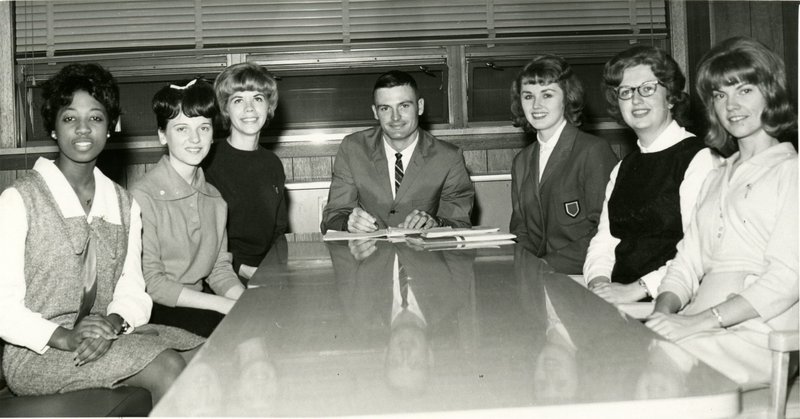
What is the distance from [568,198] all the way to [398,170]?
787 mm

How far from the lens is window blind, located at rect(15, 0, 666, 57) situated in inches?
165

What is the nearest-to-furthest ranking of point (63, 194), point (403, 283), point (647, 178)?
point (403, 283) < point (63, 194) < point (647, 178)

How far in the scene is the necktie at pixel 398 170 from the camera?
3.15 metres

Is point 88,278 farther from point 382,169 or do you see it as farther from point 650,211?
point 650,211

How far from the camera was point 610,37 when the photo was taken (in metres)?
4.27

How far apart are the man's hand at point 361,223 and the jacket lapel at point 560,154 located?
0.70 meters

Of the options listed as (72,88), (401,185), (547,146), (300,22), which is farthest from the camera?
(300,22)

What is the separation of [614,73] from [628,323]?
1.51 meters

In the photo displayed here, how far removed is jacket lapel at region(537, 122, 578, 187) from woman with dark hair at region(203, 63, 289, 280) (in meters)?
1.13

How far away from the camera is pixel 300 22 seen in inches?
167

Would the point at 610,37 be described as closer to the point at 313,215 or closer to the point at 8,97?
the point at 313,215

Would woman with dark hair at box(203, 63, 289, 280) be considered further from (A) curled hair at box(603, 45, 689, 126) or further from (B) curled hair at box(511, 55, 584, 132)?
(A) curled hair at box(603, 45, 689, 126)

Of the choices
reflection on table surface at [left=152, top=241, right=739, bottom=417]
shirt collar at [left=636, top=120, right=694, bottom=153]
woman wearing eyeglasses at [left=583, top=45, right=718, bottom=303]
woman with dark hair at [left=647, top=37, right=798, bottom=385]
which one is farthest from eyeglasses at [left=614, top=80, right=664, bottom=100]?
reflection on table surface at [left=152, top=241, right=739, bottom=417]

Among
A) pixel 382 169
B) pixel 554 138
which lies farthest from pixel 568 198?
pixel 382 169
